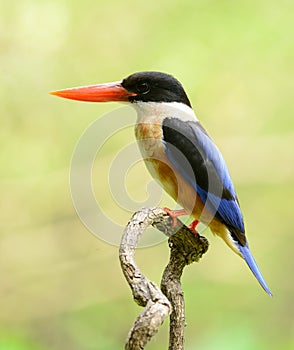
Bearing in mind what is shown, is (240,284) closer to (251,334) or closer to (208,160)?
(251,334)

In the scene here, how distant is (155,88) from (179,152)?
0.75 feet

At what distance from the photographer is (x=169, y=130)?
2.39m

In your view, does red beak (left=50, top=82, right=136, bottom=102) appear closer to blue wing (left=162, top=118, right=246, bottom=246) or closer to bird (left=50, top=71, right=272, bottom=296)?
bird (left=50, top=71, right=272, bottom=296)

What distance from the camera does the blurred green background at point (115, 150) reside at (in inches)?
154

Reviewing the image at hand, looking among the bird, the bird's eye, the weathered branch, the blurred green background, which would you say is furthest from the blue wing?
the blurred green background

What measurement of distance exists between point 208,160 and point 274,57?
2465 millimetres

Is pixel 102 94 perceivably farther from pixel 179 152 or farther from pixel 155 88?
pixel 179 152

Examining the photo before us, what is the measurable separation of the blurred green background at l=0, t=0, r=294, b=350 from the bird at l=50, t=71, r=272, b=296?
128cm

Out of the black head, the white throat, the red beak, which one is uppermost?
the red beak

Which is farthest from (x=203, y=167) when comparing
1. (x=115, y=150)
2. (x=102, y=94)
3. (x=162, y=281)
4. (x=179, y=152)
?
(x=115, y=150)

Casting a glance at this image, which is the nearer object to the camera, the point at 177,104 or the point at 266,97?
the point at 177,104

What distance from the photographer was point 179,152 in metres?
2.34

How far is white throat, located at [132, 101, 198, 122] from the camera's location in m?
2.40

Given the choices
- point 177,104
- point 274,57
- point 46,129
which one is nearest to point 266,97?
point 274,57
